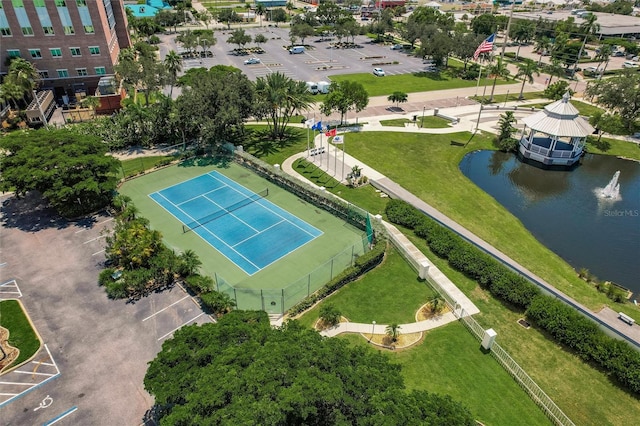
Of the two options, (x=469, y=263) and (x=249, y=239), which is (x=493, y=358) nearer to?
(x=469, y=263)

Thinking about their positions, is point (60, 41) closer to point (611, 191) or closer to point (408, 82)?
point (408, 82)

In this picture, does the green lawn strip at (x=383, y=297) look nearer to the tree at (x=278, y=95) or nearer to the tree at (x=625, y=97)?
the tree at (x=278, y=95)

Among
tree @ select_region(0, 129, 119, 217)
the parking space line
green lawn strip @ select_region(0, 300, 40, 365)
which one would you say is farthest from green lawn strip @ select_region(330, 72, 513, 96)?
the parking space line

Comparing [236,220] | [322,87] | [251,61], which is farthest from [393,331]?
[251,61]

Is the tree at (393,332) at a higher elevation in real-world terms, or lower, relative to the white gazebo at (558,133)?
lower

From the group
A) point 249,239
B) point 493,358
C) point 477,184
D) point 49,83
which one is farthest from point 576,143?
point 49,83

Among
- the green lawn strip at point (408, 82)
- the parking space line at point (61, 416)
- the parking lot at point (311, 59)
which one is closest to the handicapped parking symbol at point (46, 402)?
the parking space line at point (61, 416)

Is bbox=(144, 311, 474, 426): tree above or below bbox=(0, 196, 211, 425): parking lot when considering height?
above

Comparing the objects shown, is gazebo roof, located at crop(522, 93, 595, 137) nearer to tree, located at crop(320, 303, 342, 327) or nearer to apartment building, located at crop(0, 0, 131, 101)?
tree, located at crop(320, 303, 342, 327)
